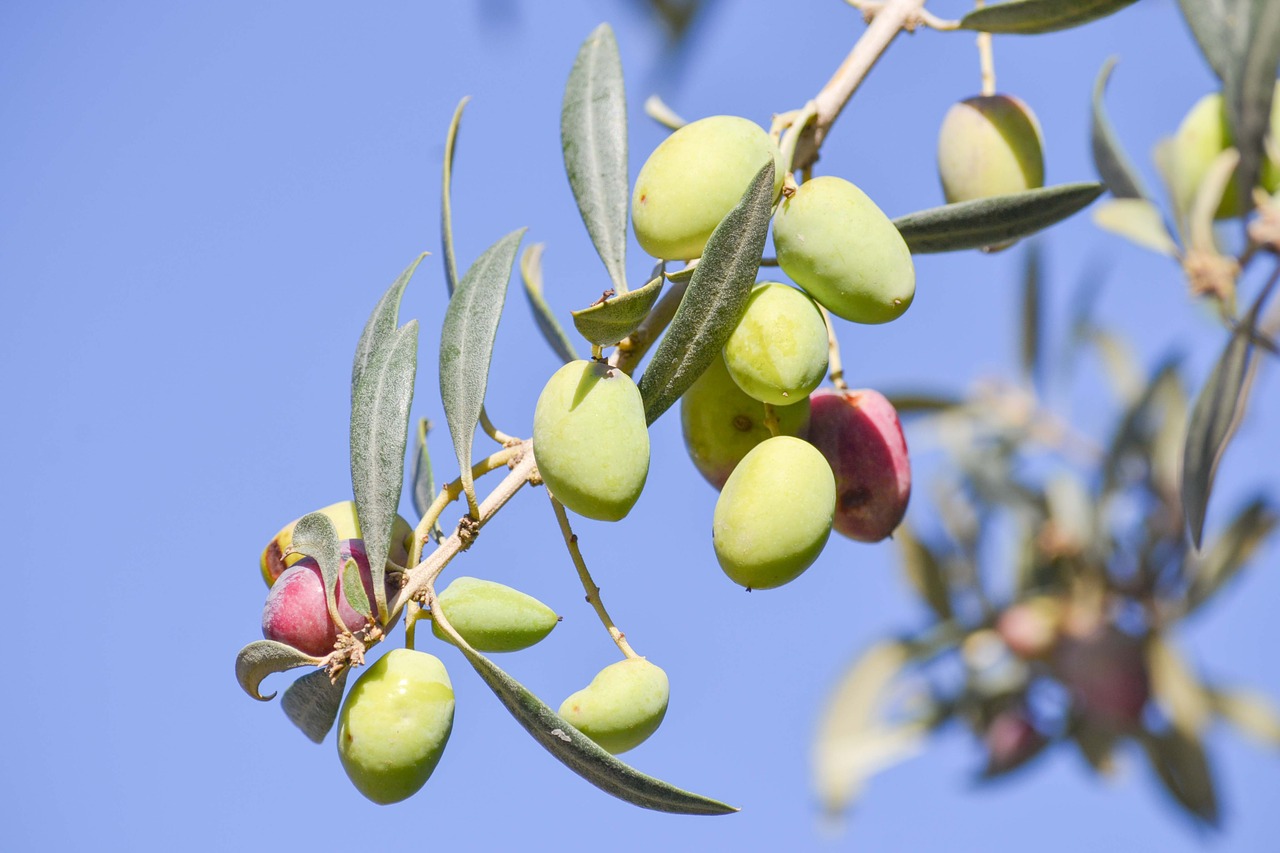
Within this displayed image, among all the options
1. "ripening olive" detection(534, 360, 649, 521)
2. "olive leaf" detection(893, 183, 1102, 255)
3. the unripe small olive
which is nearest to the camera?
"ripening olive" detection(534, 360, 649, 521)

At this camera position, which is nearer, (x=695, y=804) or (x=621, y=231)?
(x=695, y=804)

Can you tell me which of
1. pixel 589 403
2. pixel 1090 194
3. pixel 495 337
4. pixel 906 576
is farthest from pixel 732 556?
pixel 906 576

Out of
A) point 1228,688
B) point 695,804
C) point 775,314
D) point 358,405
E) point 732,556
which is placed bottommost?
point 1228,688

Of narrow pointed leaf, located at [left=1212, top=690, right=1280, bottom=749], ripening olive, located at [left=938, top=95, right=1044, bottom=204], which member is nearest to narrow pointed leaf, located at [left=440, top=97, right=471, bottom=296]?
ripening olive, located at [left=938, top=95, right=1044, bottom=204]

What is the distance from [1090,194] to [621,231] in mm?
420

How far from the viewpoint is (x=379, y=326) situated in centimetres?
89

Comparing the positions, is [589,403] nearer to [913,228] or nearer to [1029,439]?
[913,228]

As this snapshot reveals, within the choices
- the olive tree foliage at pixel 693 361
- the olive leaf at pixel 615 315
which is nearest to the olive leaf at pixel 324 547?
the olive tree foliage at pixel 693 361

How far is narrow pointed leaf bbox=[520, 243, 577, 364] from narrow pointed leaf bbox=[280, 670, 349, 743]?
0.42m

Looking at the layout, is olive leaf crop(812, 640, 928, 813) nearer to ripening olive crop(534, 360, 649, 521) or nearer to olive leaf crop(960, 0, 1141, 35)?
olive leaf crop(960, 0, 1141, 35)

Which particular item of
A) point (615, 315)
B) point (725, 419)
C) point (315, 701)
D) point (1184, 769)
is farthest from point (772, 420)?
point (1184, 769)

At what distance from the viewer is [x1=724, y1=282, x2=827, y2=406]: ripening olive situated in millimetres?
747

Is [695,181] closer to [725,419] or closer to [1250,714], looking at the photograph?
[725,419]

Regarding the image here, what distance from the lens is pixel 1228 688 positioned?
2684 mm
